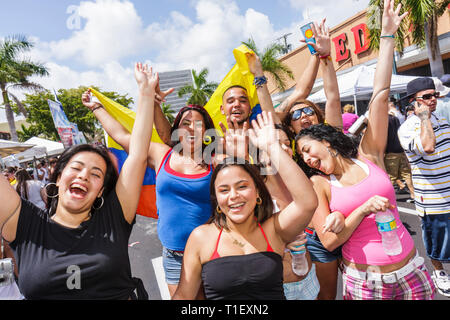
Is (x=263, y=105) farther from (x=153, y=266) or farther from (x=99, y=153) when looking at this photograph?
(x=153, y=266)

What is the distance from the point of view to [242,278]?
1480 mm

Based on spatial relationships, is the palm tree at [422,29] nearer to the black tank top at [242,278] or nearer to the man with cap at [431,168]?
the man with cap at [431,168]

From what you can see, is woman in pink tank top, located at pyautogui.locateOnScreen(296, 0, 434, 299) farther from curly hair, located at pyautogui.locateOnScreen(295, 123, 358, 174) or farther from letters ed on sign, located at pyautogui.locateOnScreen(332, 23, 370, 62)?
letters ed on sign, located at pyautogui.locateOnScreen(332, 23, 370, 62)

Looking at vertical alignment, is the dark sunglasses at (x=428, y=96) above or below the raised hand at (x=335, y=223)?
above

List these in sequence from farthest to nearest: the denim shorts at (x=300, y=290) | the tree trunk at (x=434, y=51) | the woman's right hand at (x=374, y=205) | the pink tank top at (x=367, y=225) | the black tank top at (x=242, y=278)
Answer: the tree trunk at (x=434, y=51), the denim shorts at (x=300, y=290), the pink tank top at (x=367, y=225), the woman's right hand at (x=374, y=205), the black tank top at (x=242, y=278)

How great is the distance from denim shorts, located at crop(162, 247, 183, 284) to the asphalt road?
1398mm

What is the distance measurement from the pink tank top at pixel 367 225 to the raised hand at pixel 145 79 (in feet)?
4.50

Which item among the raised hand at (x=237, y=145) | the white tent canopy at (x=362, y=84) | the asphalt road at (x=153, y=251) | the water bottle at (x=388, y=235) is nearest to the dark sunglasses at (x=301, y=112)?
the raised hand at (x=237, y=145)

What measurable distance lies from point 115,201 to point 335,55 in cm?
2139

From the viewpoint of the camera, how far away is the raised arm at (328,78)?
2533 mm

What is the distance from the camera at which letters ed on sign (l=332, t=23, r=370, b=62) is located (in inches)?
685

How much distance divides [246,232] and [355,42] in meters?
19.8
